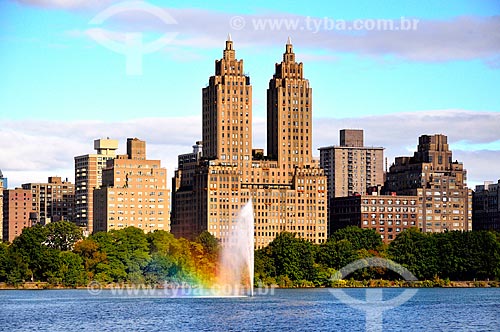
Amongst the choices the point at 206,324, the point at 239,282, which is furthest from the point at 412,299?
the point at 206,324

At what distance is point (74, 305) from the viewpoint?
155 m

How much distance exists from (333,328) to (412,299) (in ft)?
193

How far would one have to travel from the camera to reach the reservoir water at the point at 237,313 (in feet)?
392

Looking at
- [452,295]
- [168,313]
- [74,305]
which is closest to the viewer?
[168,313]

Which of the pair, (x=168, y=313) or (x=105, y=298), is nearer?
(x=168, y=313)

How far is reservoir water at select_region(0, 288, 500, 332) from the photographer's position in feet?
392

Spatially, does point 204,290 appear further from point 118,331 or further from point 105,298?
point 118,331

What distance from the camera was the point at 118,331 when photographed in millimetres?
113562

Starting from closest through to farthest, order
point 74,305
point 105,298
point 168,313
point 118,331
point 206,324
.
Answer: point 118,331
point 206,324
point 168,313
point 74,305
point 105,298

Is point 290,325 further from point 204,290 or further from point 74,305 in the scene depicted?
point 204,290

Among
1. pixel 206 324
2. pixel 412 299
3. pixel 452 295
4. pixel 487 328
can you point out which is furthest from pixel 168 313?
A: pixel 452 295

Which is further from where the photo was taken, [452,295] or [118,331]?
[452,295]

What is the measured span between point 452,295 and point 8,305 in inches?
2770

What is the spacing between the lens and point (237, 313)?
136 metres
